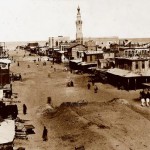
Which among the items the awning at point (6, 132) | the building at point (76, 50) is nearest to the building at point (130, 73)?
the awning at point (6, 132)

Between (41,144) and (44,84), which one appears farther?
(44,84)

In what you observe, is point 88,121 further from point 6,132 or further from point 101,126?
point 6,132

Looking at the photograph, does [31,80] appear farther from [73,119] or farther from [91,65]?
[73,119]

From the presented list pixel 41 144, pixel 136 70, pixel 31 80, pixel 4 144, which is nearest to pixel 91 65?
pixel 31 80

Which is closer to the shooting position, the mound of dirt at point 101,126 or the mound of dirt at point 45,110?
the mound of dirt at point 101,126

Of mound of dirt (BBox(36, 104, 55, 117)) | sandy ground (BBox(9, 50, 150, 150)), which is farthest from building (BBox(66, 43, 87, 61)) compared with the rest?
mound of dirt (BBox(36, 104, 55, 117))

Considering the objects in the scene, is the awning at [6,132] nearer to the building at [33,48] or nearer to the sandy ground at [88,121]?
the sandy ground at [88,121]

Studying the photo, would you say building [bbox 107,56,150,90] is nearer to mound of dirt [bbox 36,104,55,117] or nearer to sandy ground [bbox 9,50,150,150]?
sandy ground [bbox 9,50,150,150]

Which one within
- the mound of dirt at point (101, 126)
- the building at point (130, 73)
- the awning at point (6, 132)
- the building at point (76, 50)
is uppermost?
the building at point (76, 50)
